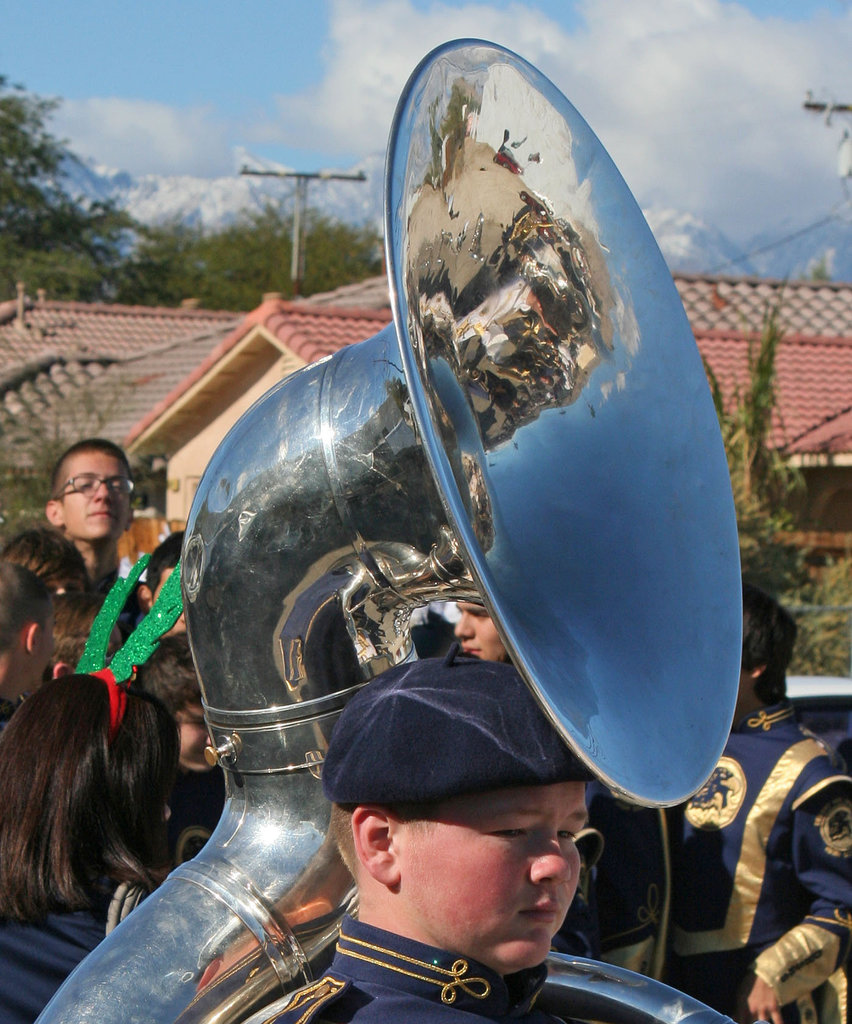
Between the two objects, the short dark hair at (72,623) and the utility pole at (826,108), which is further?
the utility pole at (826,108)

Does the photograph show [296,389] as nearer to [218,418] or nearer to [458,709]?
[458,709]

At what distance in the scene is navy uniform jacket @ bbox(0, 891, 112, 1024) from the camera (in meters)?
1.81

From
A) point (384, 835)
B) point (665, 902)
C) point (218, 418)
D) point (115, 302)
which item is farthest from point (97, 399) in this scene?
point (115, 302)

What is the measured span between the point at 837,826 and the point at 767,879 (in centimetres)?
20

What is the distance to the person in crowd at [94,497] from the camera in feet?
13.6

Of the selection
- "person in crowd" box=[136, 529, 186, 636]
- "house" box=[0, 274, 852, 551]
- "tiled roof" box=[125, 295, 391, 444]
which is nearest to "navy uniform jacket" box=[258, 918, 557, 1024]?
"person in crowd" box=[136, 529, 186, 636]

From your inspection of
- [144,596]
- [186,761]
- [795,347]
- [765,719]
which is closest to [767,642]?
[765,719]

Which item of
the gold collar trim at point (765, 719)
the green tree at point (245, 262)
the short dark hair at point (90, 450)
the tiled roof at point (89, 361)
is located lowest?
the gold collar trim at point (765, 719)

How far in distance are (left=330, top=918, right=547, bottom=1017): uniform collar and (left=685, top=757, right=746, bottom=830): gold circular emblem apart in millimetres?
1737

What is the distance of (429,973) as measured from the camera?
50.6 inches

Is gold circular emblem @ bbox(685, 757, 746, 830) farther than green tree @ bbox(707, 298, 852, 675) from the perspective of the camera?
No

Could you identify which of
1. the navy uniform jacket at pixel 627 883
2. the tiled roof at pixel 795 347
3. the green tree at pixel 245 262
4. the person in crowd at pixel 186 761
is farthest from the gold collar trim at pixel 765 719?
the green tree at pixel 245 262

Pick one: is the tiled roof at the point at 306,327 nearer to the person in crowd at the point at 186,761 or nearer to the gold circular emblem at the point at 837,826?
the person in crowd at the point at 186,761

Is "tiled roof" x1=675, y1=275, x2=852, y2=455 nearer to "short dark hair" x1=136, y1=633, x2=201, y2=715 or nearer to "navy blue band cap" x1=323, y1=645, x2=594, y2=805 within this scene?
"short dark hair" x1=136, y1=633, x2=201, y2=715
